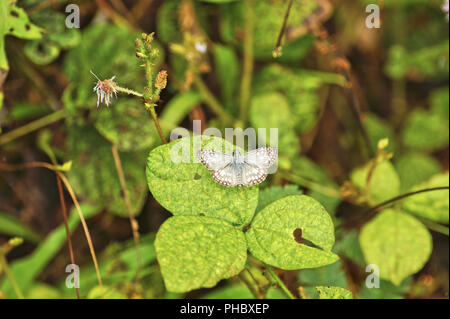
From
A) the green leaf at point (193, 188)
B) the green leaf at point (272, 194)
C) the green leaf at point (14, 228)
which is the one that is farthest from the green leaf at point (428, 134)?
the green leaf at point (14, 228)

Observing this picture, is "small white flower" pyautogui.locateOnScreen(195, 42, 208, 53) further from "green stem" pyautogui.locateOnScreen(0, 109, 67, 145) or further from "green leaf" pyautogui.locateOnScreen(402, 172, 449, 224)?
"green leaf" pyautogui.locateOnScreen(402, 172, 449, 224)

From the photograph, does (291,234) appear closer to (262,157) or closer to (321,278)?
(262,157)

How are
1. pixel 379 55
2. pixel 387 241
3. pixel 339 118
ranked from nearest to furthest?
pixel 387 241, pixel 339 118, pixel 379 55

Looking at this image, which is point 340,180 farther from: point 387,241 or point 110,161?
point 110,161

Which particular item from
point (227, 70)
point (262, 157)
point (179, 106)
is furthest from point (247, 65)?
point (262, 157)

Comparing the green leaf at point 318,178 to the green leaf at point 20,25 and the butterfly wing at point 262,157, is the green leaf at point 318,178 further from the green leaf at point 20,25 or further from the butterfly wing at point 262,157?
the green leaf at point 20,25

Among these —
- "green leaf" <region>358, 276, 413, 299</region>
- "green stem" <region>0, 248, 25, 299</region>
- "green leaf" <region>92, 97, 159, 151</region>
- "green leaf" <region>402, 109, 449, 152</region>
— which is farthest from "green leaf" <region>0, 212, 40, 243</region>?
"green leaf" <region>402, 109, 449, 152</region>
